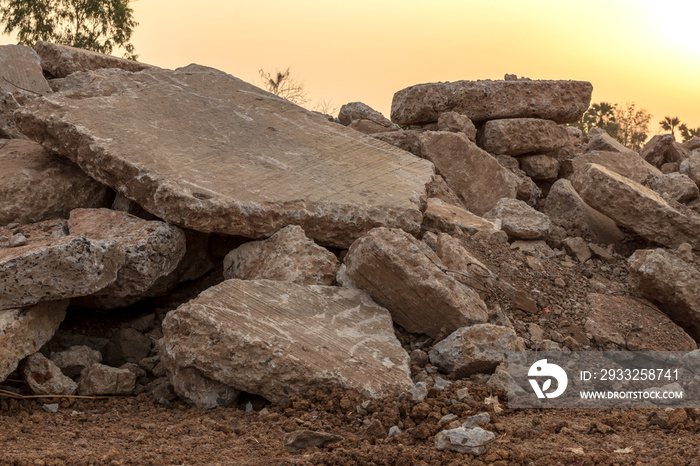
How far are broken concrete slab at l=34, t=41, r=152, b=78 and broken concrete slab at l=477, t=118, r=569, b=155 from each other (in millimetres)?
3668

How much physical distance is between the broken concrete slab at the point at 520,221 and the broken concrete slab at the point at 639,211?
457 millimetres

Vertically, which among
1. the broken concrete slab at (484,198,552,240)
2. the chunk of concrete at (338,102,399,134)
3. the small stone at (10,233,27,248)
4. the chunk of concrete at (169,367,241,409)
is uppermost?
the chunk of concrete at (338,102,399,134)

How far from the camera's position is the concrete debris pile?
416cm

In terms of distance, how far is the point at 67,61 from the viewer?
767 cm

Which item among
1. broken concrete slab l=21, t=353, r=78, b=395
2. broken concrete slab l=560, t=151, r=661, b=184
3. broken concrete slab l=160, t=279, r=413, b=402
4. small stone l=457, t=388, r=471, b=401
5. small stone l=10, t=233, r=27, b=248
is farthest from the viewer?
broken concrete slab l=560, t=151, r=661, b=184

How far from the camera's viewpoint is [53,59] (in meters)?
7.70

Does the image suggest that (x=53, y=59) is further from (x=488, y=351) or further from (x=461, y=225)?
(x=488, y=351)

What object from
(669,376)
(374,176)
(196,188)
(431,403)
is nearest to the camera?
(431,403)

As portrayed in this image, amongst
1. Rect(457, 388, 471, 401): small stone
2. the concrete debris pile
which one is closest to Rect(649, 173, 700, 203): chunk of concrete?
the concrete debris pile

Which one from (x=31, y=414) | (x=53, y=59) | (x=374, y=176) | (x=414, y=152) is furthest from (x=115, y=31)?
(x=31, y=414)

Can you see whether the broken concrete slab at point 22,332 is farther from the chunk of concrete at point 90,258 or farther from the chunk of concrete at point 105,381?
the chunk of concrete at point 105,381

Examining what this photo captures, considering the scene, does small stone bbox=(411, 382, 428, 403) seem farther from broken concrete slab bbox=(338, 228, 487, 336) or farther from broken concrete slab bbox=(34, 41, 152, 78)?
broken concrete slab bbox=(34, 41, 152, 78)

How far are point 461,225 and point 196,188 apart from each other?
208cm

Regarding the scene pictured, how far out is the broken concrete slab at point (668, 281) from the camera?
5.29m
